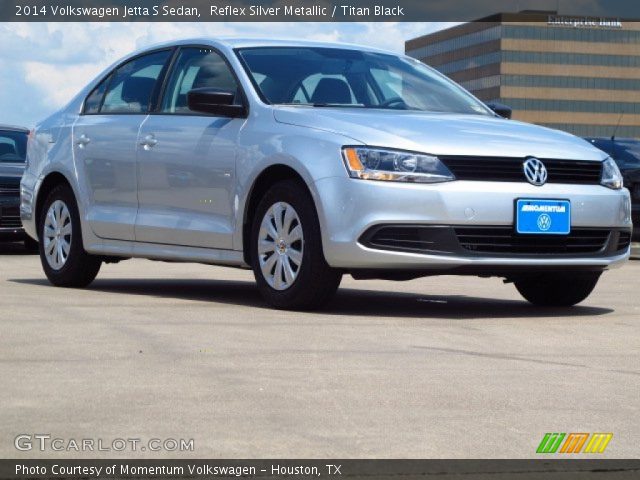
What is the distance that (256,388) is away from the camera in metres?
5.64

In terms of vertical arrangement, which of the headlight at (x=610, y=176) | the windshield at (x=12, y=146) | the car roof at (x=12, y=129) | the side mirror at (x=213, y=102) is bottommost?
the windshield at (x=12, y=146)

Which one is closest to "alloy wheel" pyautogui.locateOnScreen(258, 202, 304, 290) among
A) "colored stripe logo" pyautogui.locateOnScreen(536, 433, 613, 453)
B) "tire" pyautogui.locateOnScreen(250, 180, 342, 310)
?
"tire" pyautogui.locateOnScreen(250, 180, 342, 310)

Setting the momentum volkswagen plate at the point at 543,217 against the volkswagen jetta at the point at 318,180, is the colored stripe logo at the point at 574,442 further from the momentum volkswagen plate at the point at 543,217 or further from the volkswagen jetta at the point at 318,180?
the momentum volkswagen plate at the point at 543,217

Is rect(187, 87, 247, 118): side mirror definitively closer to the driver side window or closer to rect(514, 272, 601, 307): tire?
the driver side window

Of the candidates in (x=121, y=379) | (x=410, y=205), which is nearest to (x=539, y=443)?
(x=121, y=379)

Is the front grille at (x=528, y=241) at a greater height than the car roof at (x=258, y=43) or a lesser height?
lesser

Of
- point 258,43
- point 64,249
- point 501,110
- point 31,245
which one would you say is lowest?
point 31,245

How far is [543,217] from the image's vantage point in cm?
864

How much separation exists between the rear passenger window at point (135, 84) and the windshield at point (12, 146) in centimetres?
752

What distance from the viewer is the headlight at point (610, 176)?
909cm

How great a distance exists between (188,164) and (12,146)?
9458mm

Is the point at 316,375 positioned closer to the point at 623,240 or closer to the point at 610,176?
the point at 610,176

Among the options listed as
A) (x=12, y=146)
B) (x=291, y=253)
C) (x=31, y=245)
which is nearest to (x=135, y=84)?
(x=291, y=253)

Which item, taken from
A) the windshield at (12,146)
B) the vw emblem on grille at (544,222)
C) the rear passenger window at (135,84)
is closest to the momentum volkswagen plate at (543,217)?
the vw emblem on grille at (544,222)
